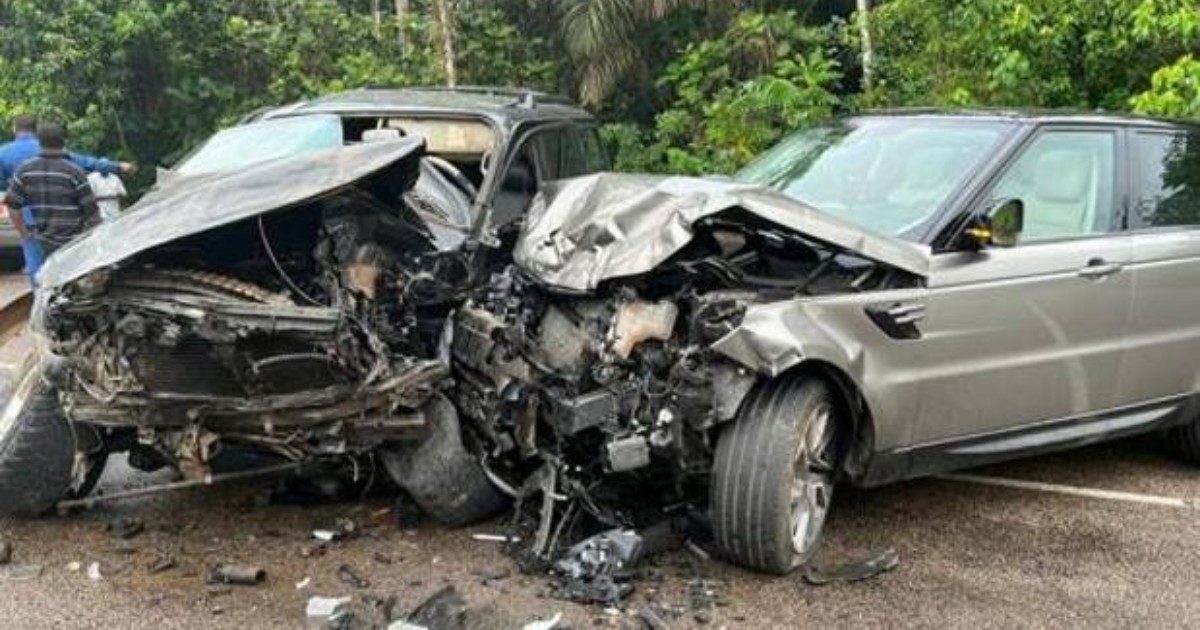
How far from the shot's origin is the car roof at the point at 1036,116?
5.41 meters

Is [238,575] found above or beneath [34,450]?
beneath

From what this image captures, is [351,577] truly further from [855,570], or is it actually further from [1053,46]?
[1053,46]

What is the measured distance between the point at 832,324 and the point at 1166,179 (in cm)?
239

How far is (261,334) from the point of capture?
4.24 m

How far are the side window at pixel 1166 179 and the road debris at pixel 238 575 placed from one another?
4.27m

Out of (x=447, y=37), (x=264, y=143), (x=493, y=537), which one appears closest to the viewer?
(x=493, y=537)

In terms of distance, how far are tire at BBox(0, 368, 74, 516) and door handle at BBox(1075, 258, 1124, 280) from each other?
4484 millimetres

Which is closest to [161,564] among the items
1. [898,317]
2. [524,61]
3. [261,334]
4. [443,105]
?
Answer: [261,334]

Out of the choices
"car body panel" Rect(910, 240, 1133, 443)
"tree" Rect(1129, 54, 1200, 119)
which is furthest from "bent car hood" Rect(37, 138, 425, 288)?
"tree" Rect(1129, 54, 1200, 119)

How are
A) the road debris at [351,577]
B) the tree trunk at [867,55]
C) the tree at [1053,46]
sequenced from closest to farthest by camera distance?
the road debris at [351,577] < the tree at [1053,46] < the tree trunk at [867,55]

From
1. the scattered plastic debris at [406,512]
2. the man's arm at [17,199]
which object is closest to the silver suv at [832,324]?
the scattered plastic debris at [406,512]

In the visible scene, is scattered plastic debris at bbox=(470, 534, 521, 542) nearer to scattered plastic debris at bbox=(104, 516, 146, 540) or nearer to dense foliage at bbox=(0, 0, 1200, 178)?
scattered plastic debris at bbox=(104, 516, 146, 540)

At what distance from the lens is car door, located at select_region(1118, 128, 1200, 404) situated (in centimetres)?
548

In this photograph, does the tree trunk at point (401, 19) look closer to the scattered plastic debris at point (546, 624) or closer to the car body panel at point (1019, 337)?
the car body panel at point (1019, 337)
